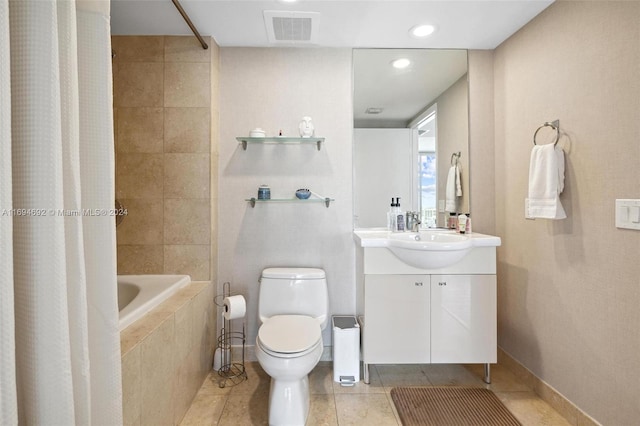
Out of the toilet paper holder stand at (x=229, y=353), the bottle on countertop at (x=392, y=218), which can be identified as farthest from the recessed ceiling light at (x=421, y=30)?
the toilet paper holder stand at (x=229, y=353)

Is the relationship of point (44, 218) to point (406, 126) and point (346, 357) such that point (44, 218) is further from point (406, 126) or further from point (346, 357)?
point (406, 126)

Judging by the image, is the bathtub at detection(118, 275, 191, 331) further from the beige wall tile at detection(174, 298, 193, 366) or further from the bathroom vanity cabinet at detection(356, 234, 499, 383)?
the bathroom vanity cabinet at detection(356, 234, 499, 383)

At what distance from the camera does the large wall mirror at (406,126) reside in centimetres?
237

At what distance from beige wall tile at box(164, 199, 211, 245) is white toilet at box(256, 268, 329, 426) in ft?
1.65

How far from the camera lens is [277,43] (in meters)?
2.25

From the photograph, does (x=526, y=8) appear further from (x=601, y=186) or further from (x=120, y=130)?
(x=120, y=130)

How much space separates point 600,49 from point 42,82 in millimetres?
2067

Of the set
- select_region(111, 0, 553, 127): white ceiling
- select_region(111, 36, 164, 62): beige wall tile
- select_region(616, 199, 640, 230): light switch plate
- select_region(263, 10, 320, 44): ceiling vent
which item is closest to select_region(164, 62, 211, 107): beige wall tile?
select_region(111, 36, 164, 62): beige wall tile

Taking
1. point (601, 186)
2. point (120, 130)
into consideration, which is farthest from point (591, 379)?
point (120, 130)

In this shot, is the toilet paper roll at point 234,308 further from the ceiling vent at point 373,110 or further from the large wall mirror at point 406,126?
the ceiling vent at point 373,110

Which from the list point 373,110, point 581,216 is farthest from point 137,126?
point 581,216

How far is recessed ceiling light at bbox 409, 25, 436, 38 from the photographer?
81.9 inches

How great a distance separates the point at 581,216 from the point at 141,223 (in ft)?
8.32

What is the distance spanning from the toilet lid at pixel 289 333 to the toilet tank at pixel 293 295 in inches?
3.5
